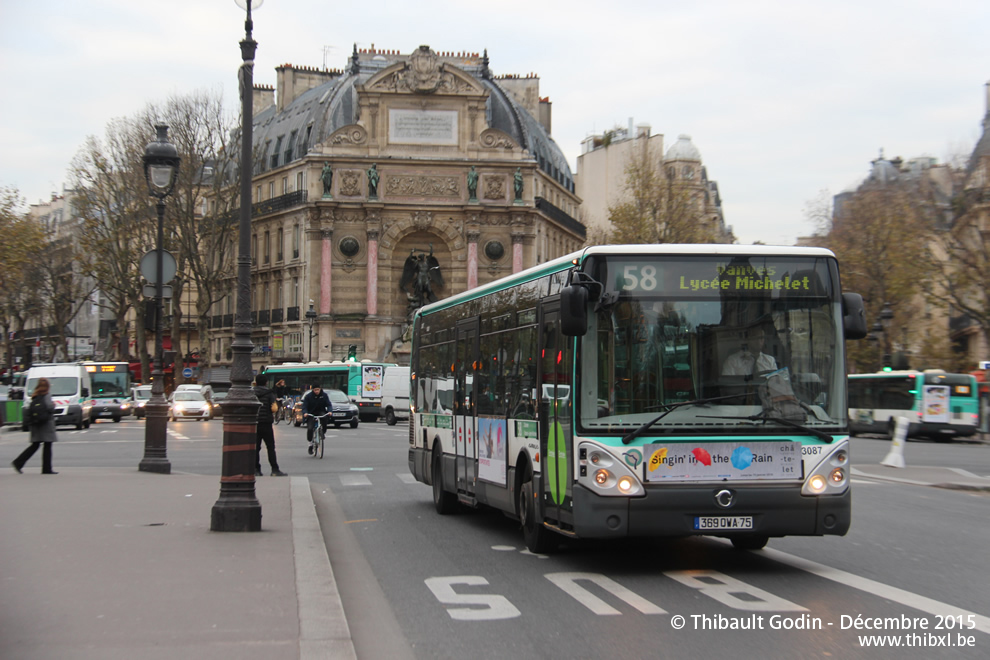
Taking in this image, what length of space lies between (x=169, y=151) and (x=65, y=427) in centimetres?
3169

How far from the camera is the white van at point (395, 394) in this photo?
174 ft

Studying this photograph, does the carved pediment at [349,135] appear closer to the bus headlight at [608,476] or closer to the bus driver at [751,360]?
the bus driver at [751,360]

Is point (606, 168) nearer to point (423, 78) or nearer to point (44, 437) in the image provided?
point (423, 78)

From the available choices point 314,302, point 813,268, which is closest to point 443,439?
point 813,268

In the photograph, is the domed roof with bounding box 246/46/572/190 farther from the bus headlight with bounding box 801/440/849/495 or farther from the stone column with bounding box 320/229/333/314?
the bus headlight with bounding box 801/440/849/495

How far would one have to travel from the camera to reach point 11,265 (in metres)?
45.6

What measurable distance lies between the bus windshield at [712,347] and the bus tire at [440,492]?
5.55 meters

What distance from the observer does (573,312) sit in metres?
9.45

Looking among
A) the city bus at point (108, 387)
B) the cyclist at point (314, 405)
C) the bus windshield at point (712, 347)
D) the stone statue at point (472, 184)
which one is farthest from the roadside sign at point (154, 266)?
the stone statue at point (472, 184)

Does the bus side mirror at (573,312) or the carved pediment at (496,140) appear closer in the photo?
the bus side mirror at (573,312)

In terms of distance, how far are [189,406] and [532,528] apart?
45474mm

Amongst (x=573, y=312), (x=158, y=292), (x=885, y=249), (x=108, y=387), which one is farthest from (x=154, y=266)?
(x=885, y=249)

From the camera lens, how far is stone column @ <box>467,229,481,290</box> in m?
76.2

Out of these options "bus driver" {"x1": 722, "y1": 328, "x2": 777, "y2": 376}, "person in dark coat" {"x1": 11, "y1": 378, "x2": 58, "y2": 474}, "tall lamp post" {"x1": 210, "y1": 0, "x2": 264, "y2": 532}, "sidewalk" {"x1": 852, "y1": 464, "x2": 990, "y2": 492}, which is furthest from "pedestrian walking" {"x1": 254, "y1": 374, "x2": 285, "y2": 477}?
"bus driver" {"x1": 722, "y1": 328, "x2": 777, "y2": 376}
